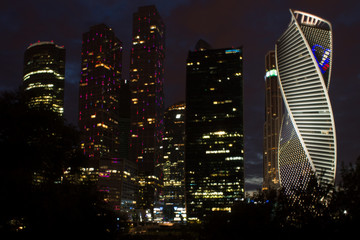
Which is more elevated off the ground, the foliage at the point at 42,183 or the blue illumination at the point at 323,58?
the blue illumination at the point at 323,58

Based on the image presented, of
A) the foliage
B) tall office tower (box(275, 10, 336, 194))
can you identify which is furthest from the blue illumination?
the foliage

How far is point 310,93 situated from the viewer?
171625 mm

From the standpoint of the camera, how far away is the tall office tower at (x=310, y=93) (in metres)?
166

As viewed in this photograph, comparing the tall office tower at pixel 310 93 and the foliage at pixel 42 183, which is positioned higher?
the tall office tower at pixel 310 93

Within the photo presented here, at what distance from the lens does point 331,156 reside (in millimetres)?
165500

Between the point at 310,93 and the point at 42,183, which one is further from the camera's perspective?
the point at 310,93

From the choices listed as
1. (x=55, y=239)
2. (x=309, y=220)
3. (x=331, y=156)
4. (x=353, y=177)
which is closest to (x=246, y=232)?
(x=309, y=220)

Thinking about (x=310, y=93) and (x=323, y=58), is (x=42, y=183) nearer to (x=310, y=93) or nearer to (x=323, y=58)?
(x=310, y=93)

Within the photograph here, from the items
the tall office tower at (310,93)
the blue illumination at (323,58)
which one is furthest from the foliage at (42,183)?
the blue illumination at (323,58)

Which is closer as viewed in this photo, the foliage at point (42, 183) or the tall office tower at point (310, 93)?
the foliage at point (42, 183)

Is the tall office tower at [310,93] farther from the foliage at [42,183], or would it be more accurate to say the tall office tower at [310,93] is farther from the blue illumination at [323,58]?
the foliage at [42,183]

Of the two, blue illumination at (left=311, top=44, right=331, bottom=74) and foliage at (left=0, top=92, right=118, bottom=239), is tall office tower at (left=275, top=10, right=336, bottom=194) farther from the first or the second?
foliage at (left=0, top=92, right=118, bottom=239)

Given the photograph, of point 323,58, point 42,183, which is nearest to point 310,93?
point 323,58

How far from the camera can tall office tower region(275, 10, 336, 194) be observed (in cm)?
16650
